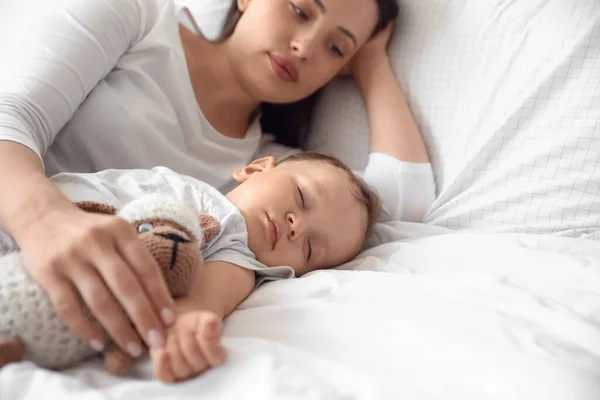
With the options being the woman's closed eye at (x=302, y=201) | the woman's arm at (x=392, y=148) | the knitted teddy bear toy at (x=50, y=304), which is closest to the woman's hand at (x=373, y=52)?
the woman's arm at (x=392, y=148)

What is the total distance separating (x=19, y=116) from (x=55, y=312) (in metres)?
0.44

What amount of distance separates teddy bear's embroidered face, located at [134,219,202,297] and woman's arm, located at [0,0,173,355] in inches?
1.5

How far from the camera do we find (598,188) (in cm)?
104

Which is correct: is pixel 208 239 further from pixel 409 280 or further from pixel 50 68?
pixel 50 68

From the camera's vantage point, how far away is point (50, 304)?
0.63m

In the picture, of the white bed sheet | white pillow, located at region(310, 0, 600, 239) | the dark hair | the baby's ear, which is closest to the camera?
the white bed sheet

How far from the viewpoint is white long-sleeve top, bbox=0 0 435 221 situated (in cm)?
97

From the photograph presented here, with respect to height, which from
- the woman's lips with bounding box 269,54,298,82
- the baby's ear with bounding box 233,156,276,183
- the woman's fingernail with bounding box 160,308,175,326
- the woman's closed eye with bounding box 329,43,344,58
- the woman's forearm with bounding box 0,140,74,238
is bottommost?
the baby's ear with bounding box 233,156,276,183

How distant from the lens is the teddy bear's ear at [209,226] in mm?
847

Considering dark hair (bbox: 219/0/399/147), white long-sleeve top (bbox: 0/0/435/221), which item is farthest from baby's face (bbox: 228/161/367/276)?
dark hair (bbox: 219/0/399/147)

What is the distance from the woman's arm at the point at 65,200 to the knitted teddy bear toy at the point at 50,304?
2cm

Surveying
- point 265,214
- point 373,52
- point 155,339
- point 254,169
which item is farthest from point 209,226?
point 373,52

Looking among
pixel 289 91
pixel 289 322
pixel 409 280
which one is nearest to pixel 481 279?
pixel 409 280

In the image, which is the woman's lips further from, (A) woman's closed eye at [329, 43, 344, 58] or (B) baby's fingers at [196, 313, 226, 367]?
(B) baby's fingers at [196, 313, 226, 367]
